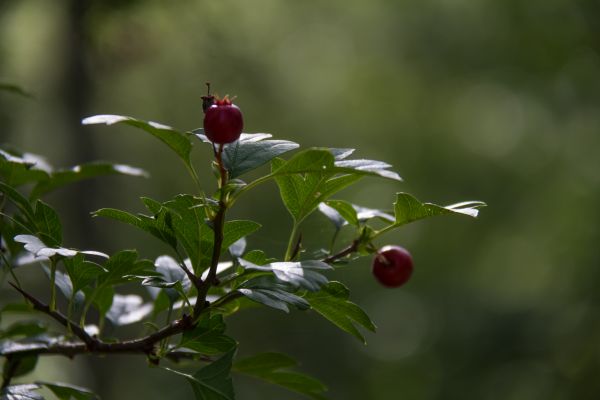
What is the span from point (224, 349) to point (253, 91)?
358cm

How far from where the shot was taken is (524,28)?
14.3 ft

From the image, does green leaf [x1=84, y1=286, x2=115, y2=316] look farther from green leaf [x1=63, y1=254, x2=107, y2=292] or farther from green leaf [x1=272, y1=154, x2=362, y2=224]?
green leaf [x1=272, y1=154, x2=362, y2=224]

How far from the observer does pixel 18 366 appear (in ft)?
2.64

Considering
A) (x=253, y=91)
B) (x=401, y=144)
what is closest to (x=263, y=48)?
(x=253, y=91)

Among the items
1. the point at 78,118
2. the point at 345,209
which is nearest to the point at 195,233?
the point at 345,209

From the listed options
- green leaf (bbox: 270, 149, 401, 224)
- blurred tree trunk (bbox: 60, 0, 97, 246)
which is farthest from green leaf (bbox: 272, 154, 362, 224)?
blurred tree trunk (bbox: 60, 0, 97, 246)

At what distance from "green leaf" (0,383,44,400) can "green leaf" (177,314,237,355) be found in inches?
5.5

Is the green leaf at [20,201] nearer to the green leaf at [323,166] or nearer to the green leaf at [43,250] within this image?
the green leaf at [43,250]

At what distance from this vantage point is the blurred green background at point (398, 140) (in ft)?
11.9

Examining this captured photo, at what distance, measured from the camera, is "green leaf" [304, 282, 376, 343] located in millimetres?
627

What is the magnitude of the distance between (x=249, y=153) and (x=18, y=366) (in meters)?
0.37

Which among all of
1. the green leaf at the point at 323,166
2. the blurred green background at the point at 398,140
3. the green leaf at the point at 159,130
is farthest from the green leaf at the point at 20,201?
the blurred green background at the point at 398,140

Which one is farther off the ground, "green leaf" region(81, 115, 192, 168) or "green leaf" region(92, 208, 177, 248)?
"green leaf" region(81, 115, 192, 168)

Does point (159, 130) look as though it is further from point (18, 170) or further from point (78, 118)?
point (78, 118)
